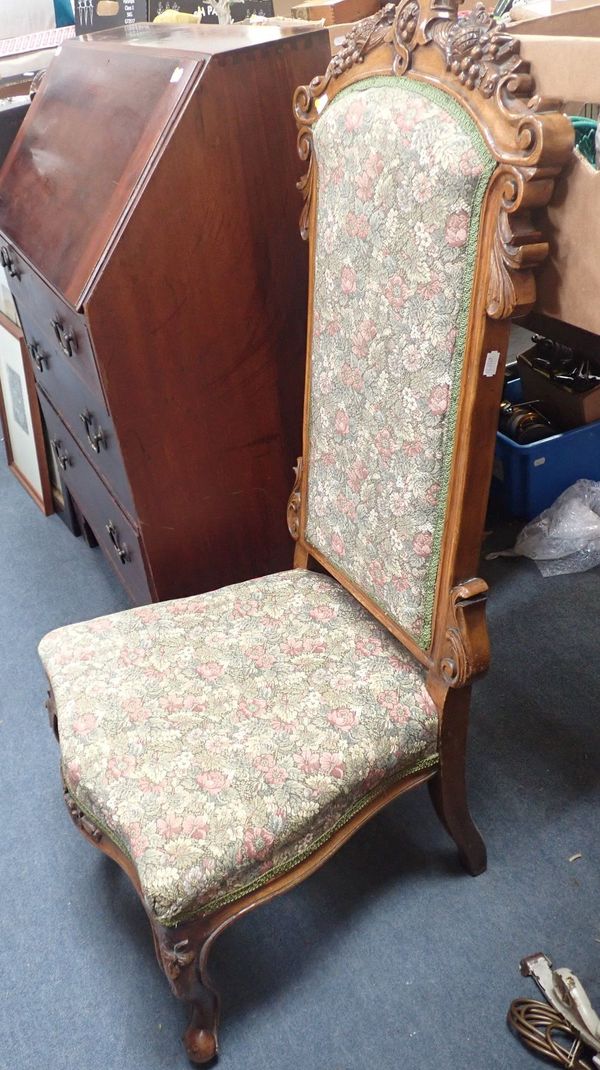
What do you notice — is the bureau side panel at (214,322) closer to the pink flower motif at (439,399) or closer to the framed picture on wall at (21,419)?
the pink flower motif at (439,399)

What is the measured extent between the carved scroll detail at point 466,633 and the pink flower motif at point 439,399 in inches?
8.7

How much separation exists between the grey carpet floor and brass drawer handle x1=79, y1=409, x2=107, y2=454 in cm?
62

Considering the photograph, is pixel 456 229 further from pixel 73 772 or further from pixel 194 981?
pixel 194 981

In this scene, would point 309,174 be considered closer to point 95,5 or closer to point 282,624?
point 282,624

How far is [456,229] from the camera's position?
922mm

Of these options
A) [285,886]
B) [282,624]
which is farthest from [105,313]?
[285,886]

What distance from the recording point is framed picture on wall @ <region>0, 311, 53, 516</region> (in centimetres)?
235

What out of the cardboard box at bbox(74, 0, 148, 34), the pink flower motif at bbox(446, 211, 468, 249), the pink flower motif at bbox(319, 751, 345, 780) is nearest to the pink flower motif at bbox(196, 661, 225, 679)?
the pink flower motif at bbox(319, 751, 345, 780)

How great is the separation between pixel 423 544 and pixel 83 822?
24.5 inches

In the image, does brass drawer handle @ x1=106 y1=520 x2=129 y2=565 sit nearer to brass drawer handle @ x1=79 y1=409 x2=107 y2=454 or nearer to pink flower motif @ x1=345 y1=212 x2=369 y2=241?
brass drawer handle @ x1=79 y1=409 x2=107 y2=454

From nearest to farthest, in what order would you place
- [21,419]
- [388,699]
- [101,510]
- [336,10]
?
[388,699] → [101,510] → [336,10] → [21,419]

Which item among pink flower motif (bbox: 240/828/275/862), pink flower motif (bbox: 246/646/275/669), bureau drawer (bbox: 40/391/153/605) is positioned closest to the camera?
pink flower motif (bbox: 240/828/275/862)

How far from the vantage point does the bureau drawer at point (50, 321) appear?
142cm

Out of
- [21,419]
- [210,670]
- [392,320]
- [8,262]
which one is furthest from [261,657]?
[21,419]
